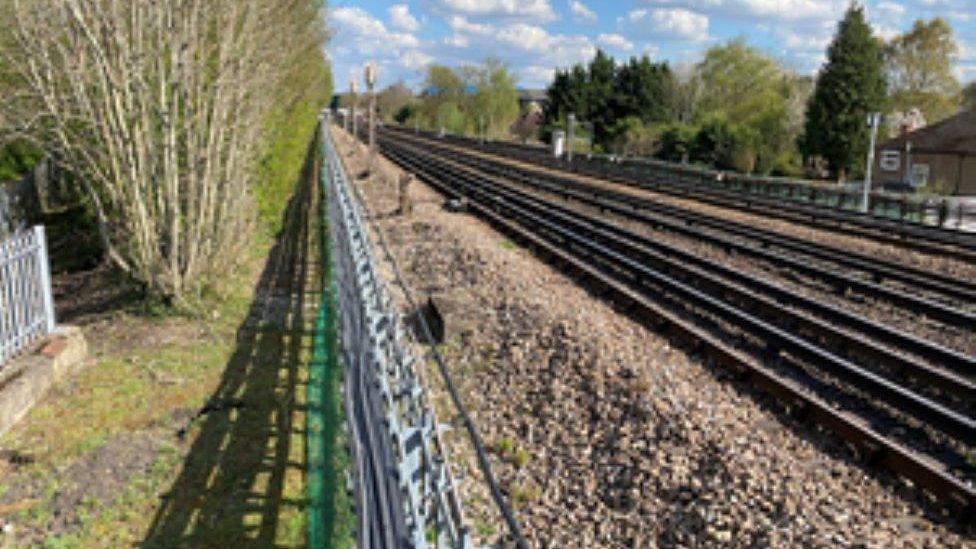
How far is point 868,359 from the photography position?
10.4 m

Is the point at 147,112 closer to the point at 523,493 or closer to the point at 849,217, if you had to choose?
the point at 523,493

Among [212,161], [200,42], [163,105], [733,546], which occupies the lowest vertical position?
[733,546]

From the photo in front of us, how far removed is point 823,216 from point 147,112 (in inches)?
801

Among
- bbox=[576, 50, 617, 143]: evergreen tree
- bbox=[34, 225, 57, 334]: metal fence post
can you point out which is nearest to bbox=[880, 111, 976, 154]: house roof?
bbox=[576, 50, 617, 143]: evergreen tree

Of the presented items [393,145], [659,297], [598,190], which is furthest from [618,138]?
[659,297]

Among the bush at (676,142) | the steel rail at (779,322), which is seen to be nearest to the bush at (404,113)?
the bush at (676,142)

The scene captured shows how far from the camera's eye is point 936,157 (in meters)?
44.9

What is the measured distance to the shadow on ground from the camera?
5.61m

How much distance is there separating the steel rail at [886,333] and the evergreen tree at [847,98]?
125ft

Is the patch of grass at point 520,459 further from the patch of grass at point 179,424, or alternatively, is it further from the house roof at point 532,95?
the house roof at point 532,95

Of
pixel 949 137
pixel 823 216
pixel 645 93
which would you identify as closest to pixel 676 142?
pixel 645 93

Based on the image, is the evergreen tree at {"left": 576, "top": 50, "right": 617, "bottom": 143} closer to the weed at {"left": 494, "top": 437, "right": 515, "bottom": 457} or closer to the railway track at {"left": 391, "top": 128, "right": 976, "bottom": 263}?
the railway track at {"left": 391, "top": 128, "right": 976, "bottom": 263}

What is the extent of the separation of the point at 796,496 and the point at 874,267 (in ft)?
38.4

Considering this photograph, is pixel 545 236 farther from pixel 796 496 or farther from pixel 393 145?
pixel 393 145
